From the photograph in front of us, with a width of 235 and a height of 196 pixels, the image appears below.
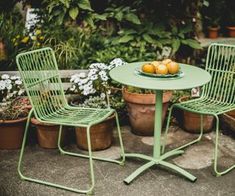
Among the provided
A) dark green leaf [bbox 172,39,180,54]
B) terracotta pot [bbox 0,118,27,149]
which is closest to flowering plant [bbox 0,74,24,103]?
terracotta pot [bbox 0,118,27,149]

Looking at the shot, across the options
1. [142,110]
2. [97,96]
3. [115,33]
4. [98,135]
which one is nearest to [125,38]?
[115,33]

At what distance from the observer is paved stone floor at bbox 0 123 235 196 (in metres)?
3.67

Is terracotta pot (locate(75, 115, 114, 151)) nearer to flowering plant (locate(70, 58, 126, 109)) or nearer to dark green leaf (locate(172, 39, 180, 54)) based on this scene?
flowering plant (locate(70, 58, 126, 109))

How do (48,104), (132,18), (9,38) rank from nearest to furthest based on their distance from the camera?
(48,104) < (132,18) < (9,38)

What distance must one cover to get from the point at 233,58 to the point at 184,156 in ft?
3.56

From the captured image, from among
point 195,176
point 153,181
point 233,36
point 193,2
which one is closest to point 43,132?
point 153,181

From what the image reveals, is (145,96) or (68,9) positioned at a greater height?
(68,9)

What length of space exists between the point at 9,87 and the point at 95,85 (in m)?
0.93

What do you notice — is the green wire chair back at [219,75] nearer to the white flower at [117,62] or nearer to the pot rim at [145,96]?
the pot rim at [145,96]

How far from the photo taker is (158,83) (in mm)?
3531

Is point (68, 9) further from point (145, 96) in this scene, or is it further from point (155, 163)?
point (155, 163)

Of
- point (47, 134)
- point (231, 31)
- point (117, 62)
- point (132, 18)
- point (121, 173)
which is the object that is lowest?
point (121, 173)

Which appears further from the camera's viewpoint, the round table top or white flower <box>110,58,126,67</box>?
white flower <box>110,58,126,67</box>

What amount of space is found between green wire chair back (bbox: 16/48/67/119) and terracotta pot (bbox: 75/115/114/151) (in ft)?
1.29
